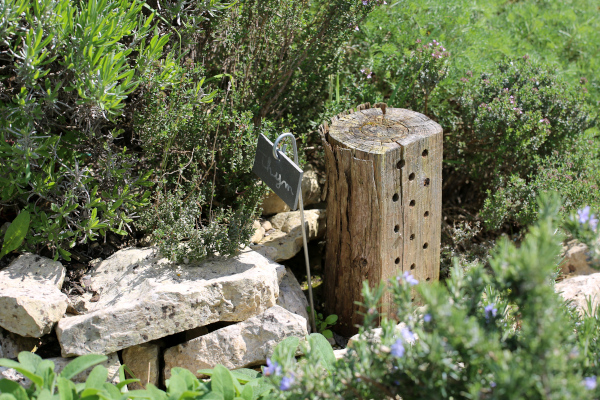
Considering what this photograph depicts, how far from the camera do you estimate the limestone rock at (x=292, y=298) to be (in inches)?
130

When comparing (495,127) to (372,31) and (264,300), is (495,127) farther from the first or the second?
(264,300)

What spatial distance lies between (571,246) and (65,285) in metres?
3.72

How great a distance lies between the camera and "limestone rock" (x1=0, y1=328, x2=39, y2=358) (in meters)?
2.76

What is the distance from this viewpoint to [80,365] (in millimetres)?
2330

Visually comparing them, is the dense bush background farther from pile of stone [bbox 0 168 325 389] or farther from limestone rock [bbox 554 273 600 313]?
limestone rock [bbox 554 273 600 313]

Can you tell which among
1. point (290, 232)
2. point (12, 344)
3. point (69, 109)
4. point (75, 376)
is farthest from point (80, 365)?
point (290, 232)

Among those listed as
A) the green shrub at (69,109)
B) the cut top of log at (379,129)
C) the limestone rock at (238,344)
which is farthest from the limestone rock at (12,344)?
the cut top of log at (379,129)

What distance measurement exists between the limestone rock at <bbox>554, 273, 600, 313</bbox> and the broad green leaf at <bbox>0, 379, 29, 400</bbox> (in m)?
3.12

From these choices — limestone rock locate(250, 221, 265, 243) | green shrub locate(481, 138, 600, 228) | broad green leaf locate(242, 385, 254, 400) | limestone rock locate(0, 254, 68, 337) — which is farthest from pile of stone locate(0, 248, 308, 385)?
green shrub locate(481, 138, 600, 228)

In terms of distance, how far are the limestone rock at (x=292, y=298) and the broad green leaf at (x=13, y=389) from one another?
1.53 meters

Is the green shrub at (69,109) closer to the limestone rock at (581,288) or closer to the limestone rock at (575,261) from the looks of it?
the limestone rock at (581,288)

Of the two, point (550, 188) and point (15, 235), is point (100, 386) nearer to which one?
point (15, 235)

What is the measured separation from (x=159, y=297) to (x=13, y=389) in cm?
78

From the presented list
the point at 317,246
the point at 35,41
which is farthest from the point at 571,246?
the point at 35,41
